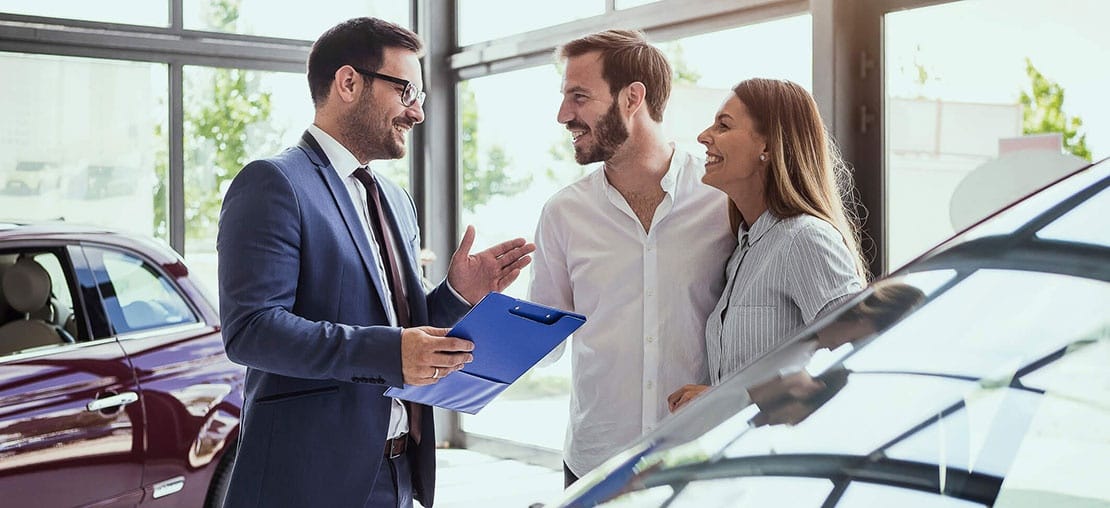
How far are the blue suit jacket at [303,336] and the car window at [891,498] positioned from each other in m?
1.07

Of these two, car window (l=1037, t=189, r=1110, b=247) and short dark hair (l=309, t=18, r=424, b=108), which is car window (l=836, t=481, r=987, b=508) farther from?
short dark hair (l=309, t=18, r=424, b=108)

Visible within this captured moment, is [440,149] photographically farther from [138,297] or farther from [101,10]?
[138,297]

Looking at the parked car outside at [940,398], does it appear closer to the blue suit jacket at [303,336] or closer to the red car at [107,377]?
the blue suit jacket at [303,336]

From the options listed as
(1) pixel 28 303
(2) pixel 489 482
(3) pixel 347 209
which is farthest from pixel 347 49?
(2) pixel 489 482

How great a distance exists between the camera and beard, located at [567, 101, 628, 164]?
2.35 m

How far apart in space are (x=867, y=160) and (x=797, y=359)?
3.18 metres

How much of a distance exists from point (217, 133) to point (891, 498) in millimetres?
5654

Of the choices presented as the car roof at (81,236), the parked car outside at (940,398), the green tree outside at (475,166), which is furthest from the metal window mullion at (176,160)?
the parked car outside at (940,398)

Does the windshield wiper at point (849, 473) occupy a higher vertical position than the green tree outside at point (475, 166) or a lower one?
lower

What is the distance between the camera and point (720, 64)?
4.81 meters

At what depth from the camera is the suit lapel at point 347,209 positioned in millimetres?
1949

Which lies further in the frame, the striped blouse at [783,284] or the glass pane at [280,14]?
the glass pane at [280,14]

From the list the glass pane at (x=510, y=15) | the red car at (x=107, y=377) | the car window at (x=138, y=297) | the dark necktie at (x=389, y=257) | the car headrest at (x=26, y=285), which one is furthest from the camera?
the glass pane at (x=510, y=15)

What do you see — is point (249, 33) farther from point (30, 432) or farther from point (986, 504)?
point (986, 504)
